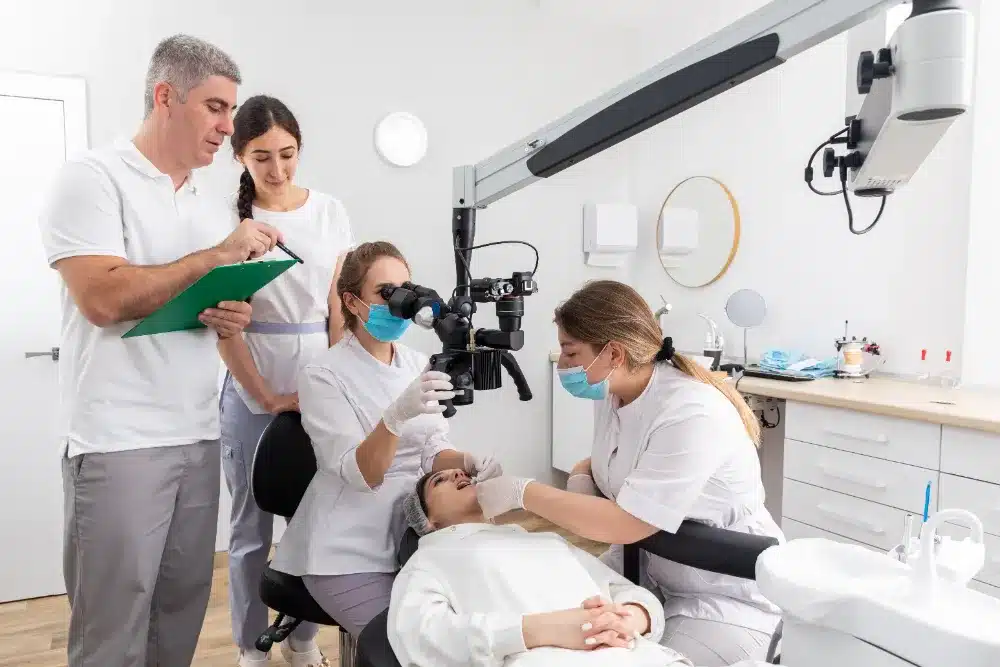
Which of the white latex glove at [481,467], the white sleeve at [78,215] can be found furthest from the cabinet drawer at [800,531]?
the white sleeve at [78,215]

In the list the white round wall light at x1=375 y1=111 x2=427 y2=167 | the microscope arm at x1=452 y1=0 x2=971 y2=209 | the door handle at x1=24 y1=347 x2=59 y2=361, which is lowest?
the door handle at x1=24 y1=347 x2=59 y2=361

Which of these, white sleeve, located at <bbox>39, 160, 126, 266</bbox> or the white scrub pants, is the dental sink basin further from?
white sleeve, located at <bbox>39, 160, 126, 266</bbox>

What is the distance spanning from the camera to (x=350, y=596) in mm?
1316

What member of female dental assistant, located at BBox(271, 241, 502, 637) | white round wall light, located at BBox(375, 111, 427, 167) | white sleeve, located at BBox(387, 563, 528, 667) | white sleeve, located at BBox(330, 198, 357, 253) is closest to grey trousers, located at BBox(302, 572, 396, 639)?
female dental assistant, located at BBox(271, 241, 502, 637)

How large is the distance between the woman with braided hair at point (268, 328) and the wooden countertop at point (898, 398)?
1.48m

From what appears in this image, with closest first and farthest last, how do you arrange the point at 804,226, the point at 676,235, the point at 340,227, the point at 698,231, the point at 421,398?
the point at 421,398 → the point at 340,227 → the point at 804,226 → the point at 698,231 → the point at 676,235

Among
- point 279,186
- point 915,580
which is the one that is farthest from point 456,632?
point 279,186

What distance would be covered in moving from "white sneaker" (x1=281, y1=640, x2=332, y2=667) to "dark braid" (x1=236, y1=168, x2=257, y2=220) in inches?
47.9

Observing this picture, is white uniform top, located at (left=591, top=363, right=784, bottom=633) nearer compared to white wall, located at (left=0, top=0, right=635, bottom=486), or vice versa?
white uniform top, located at (left=591, top=363, right=784, bottom=633)

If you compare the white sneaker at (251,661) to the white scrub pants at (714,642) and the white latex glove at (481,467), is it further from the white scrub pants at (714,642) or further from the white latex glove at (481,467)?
the white scrub pants at (714,642)

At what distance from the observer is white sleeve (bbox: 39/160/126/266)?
1251 mm

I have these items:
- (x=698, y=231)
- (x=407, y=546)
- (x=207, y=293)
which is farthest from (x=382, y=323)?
(x=698, y=231)

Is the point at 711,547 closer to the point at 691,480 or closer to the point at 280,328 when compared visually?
the point at 691,480

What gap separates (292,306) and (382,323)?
59cm
